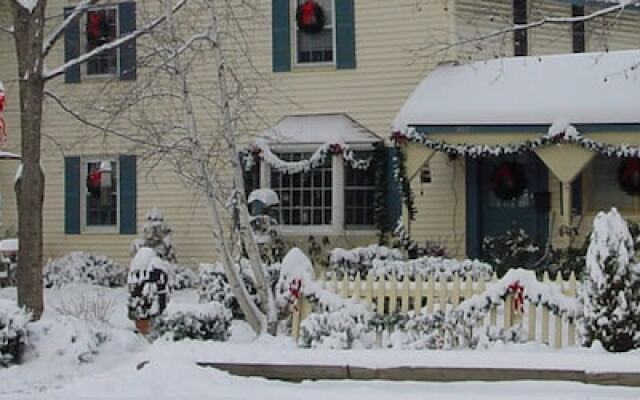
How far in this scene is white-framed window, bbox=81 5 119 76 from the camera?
69.1 ft

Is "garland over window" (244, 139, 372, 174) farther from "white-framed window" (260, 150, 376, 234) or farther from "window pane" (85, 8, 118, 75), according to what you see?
"window pane" (85, 8, 118, 75)

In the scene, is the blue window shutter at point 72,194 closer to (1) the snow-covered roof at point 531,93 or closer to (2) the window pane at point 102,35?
(2) the window pane at point 102,35

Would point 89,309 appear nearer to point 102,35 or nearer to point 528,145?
point 528,145

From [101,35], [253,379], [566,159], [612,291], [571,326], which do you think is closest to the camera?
[253,379]

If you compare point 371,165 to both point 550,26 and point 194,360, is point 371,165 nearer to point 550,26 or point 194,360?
point 550,26

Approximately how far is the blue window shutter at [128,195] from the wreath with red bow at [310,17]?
14.5 ft

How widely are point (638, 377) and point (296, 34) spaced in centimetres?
1239

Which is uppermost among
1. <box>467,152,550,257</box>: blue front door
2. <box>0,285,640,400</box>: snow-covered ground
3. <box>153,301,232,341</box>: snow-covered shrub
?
<box>467,152,550,257</box>: blue front door

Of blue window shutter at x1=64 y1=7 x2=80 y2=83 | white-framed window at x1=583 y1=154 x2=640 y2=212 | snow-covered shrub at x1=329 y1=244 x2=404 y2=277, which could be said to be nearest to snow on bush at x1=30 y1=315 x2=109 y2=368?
snow-covered shrub at x1=329 y1=244 x2=404 y2=277

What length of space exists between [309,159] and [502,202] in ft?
11.8

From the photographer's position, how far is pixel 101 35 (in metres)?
21.0

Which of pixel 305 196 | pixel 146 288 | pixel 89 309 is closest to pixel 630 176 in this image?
pixel 305 196

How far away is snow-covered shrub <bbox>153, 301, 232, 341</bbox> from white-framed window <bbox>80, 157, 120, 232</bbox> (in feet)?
32.2

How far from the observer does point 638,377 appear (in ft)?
29.6
